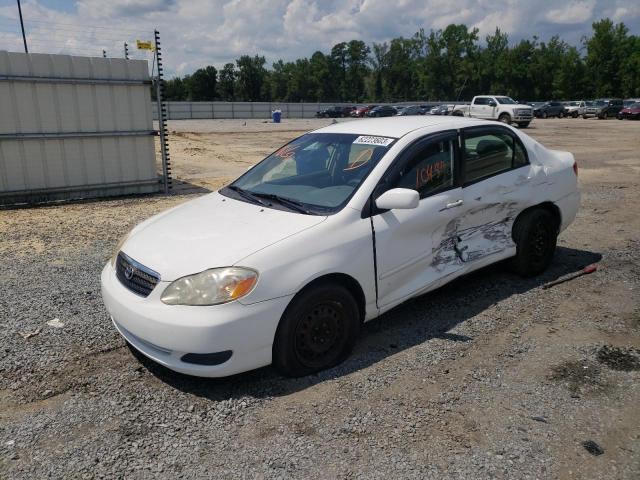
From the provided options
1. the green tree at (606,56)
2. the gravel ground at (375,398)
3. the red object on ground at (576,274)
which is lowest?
the gravel ground at (375,398)

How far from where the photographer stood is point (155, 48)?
9.70 metres

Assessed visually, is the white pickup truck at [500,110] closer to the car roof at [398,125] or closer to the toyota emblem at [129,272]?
the car roof at [398,125]

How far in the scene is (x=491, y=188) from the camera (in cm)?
478

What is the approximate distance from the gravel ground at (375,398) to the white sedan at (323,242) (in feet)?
0.98

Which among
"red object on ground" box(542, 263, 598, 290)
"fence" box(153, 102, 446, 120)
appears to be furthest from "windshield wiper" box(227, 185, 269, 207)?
"fence" box(153, 102, 446, 120)

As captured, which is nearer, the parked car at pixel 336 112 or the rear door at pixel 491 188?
the rear door at pixel 491 188

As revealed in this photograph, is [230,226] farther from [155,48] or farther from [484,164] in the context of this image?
[155,48]

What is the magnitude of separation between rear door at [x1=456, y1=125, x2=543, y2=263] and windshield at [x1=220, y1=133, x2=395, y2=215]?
91 cm

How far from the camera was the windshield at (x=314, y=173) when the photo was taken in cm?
395

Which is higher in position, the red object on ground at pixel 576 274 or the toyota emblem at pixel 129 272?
the toyota emblem at pixel 129 272

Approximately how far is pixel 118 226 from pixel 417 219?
531 centimetres

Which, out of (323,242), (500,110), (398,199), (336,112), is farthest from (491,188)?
(336,112)

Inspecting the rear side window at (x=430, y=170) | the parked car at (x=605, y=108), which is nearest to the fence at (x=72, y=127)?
the rear side window at (x=430, y=170)

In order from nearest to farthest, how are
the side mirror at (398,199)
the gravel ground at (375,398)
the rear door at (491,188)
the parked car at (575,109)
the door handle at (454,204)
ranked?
the gravel ground at (375,398) < the side mirror at (398,199) < the door handle at (454,204) < the rear door at (491,188) < the parked car at (575,109)
